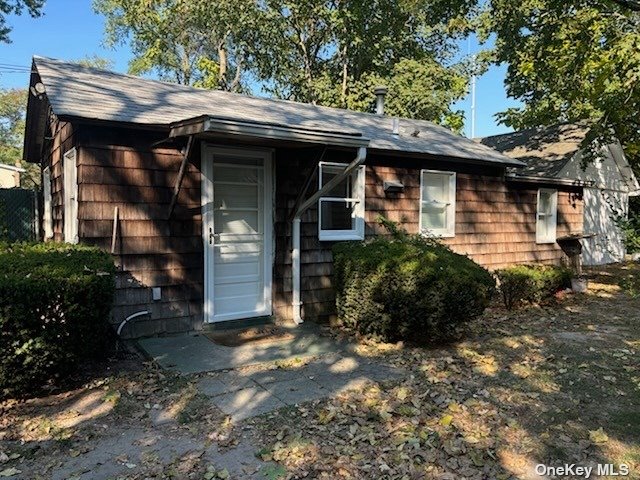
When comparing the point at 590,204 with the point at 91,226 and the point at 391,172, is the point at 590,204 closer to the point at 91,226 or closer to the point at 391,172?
the point at 391,172

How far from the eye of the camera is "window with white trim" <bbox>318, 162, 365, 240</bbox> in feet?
21.8

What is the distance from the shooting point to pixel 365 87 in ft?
61.4

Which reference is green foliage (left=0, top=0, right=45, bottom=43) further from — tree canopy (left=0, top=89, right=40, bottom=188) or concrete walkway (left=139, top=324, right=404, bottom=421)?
tree canopy (left=0, top=89, right=40, bottom=188)

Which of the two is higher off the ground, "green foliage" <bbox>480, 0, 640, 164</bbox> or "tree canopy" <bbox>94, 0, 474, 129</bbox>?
"tree canopy" <bbox>94, 0, 474, 129</bbox>

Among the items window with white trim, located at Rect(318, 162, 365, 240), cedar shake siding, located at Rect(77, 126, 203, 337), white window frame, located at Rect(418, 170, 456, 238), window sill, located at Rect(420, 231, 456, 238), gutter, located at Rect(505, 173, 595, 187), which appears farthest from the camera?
gutter, located at Rect(505, 173, 595, 187)

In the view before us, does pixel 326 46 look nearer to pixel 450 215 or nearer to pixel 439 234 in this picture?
pixel 450 215

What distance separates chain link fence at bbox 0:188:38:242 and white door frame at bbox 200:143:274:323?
19.6ft

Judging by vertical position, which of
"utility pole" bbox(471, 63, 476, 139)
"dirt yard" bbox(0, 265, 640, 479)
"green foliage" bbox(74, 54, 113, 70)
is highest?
"green foliage" bbox(74, 54, 113, 70)

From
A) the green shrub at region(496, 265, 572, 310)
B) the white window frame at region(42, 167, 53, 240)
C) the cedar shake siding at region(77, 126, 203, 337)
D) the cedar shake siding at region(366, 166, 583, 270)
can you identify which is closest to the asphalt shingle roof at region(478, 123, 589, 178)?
the cedar shake siding at region(366, 166, 583, 270)

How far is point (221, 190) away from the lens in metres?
5.79

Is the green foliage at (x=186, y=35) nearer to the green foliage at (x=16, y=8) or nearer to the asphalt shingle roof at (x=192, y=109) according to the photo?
the green foliage at (x=16, y=8)

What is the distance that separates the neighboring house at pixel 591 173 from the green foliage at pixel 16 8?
1631cm

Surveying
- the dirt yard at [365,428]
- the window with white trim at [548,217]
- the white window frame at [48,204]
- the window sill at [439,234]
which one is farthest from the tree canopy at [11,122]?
the dirt yard at [365,428]

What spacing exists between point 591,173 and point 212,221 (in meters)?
12.3
